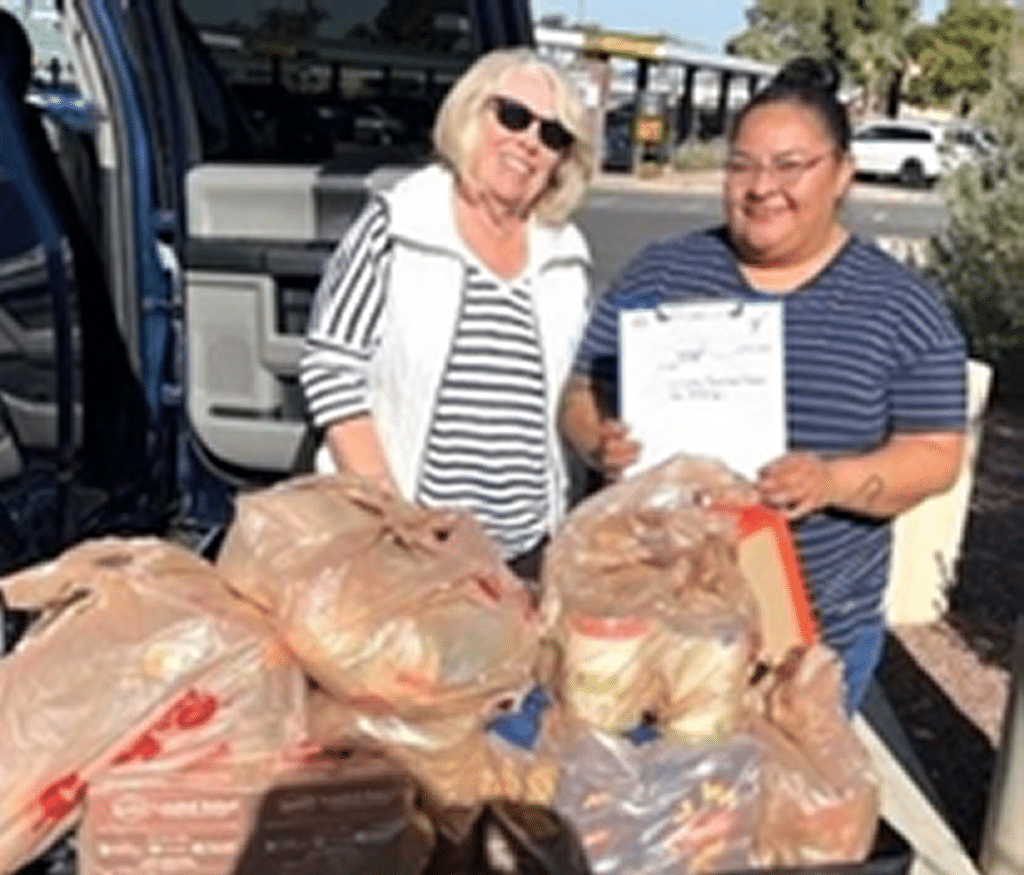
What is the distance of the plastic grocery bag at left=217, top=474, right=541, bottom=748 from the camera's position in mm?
2131

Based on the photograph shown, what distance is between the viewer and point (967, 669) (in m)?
5.52

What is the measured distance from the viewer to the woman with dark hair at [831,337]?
8.96 ft

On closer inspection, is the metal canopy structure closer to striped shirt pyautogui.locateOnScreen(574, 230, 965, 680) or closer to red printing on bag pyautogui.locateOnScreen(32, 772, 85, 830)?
striped shirt pyautogui.locateOnScreen(574, 230, 965, 680)

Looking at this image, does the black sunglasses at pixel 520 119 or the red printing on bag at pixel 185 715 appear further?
the black sunglasses at pixel 520 119

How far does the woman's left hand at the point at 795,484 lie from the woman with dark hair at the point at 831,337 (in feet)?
0.05

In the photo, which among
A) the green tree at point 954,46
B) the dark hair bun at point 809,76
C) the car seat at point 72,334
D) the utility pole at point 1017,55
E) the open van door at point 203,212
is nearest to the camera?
the dark hair bun at point 809,76

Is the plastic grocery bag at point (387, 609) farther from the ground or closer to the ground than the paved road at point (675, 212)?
farther from the ground

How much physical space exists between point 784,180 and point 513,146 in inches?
21.5

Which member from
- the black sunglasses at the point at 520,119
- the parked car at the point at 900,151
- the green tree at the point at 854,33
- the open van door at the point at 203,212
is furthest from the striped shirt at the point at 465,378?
the green tree at the point at 854,33

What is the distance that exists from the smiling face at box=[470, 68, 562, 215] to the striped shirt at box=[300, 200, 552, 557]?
15cm

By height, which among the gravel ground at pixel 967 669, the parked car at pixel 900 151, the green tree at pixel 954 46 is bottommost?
the parked car at pixel 900 151

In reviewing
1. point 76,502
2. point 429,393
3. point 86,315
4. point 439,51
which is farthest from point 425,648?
point 439,51

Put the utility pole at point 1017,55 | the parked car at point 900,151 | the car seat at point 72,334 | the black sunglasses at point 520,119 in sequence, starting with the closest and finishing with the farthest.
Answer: the black sunglasses at point 520,119 < the car seat at point 72,334 < the utility pole at point 1017,55 < the parked car at point 900,151

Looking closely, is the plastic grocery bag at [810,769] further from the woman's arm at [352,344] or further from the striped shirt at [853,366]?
the woman's arm at [352,344]
